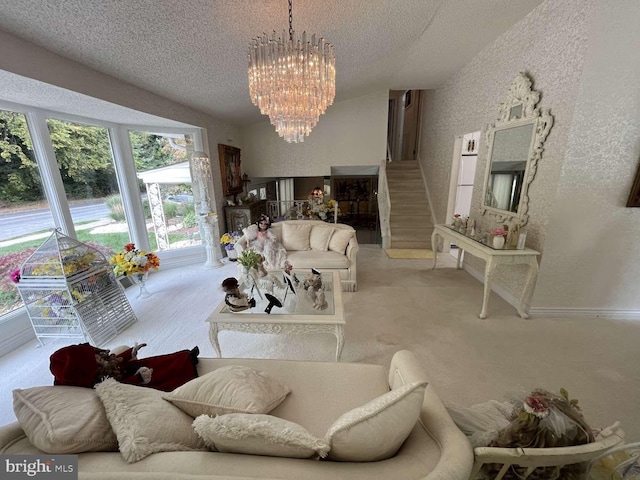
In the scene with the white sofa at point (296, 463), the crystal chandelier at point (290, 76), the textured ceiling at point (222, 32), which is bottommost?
the white sofa at point (296, 463)

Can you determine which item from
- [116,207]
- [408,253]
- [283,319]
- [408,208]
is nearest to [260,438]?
[283,319]

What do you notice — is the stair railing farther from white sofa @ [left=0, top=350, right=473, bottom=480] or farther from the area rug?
white sofa @ [left=0, top=350, right=473, bottom=480]

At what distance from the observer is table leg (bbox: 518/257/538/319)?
2.63m

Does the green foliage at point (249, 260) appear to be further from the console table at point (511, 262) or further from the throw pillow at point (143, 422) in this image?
the console table at point (511, 262)

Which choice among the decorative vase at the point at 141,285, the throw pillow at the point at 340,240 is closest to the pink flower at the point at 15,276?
the decorative vase at the point at 141,285

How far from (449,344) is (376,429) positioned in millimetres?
1904

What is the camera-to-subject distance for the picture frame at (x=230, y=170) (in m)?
4.84

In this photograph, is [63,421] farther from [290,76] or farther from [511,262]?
[511,262]

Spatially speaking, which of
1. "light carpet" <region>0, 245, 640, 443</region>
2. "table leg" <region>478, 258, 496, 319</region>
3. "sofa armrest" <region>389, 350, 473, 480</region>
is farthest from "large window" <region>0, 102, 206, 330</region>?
"table leg" <region>478, 258, 496, 319</region>

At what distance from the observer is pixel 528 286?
2.69 meters

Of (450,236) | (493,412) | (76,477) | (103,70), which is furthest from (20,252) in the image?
(450,236)

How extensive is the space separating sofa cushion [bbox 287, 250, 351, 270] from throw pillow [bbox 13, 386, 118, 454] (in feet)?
8.30

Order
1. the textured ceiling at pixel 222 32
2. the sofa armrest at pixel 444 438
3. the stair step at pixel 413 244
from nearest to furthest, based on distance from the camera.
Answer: the sofa armrest at pixel 444 438, the textured ceiling at pixel 222 32, the stair step at pixel 413 244

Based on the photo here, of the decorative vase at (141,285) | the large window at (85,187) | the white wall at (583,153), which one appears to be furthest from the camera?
the decorative vase at (141,285)
